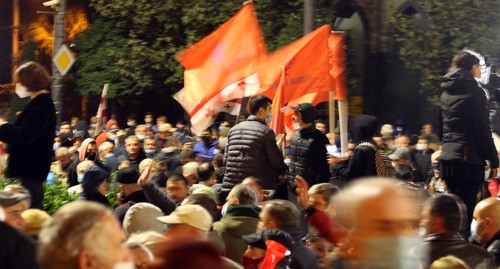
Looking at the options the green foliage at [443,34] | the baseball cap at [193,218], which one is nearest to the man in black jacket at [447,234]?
the baseball cap at [193,218]

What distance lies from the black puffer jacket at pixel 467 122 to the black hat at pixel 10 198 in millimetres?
3882

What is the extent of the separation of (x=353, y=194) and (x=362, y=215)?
0.32 ft

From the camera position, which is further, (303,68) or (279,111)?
(303,68)

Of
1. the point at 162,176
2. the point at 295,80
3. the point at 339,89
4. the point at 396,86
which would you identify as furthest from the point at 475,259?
the point at 396,86

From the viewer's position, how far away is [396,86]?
26.9 m

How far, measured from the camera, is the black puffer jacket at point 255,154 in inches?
394

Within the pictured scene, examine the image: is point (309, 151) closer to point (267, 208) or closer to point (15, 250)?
point (267, 208)

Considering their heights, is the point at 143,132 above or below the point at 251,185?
below

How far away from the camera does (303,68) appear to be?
1247cm

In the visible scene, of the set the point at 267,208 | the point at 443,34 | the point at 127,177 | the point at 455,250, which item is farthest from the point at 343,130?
the point at 443,34

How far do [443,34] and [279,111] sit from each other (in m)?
11.9

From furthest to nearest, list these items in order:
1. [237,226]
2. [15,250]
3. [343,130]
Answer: [343,130]
[237,226]
[15,250]

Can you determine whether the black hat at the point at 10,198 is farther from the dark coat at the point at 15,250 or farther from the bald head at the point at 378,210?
the bald head at the point at 378,210

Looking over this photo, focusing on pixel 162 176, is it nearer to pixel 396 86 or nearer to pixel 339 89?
pixel 339 89
